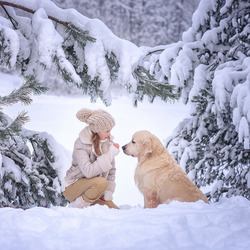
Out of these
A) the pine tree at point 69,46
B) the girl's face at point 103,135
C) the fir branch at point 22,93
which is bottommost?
the girl's face at point 103,135

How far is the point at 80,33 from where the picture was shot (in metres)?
3.30

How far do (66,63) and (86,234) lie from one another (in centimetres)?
192

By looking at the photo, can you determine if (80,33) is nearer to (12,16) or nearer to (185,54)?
(12,16)

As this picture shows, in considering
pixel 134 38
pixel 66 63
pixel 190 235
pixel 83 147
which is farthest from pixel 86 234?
pixel 134 38

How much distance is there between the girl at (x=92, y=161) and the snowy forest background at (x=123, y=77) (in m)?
0.47

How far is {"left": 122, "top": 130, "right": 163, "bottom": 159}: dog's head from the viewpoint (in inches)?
132

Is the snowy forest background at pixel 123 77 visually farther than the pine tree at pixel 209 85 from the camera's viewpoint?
No

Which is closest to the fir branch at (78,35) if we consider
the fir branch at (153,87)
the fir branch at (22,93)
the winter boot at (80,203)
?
the fir branch at (153,87)

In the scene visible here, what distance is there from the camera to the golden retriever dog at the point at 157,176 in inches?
119

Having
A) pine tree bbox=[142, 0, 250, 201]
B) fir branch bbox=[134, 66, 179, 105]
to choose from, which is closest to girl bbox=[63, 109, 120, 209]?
fir branch bbox=[134, 66, 179, 105]

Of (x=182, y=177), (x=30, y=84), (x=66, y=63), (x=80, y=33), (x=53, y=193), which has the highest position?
(x=80, y=33)

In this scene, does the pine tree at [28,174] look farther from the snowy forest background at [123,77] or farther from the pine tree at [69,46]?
Result: the pine tree at [69,46]

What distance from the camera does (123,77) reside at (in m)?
3.32

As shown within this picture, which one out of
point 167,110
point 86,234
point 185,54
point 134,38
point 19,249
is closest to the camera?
point 19,249
